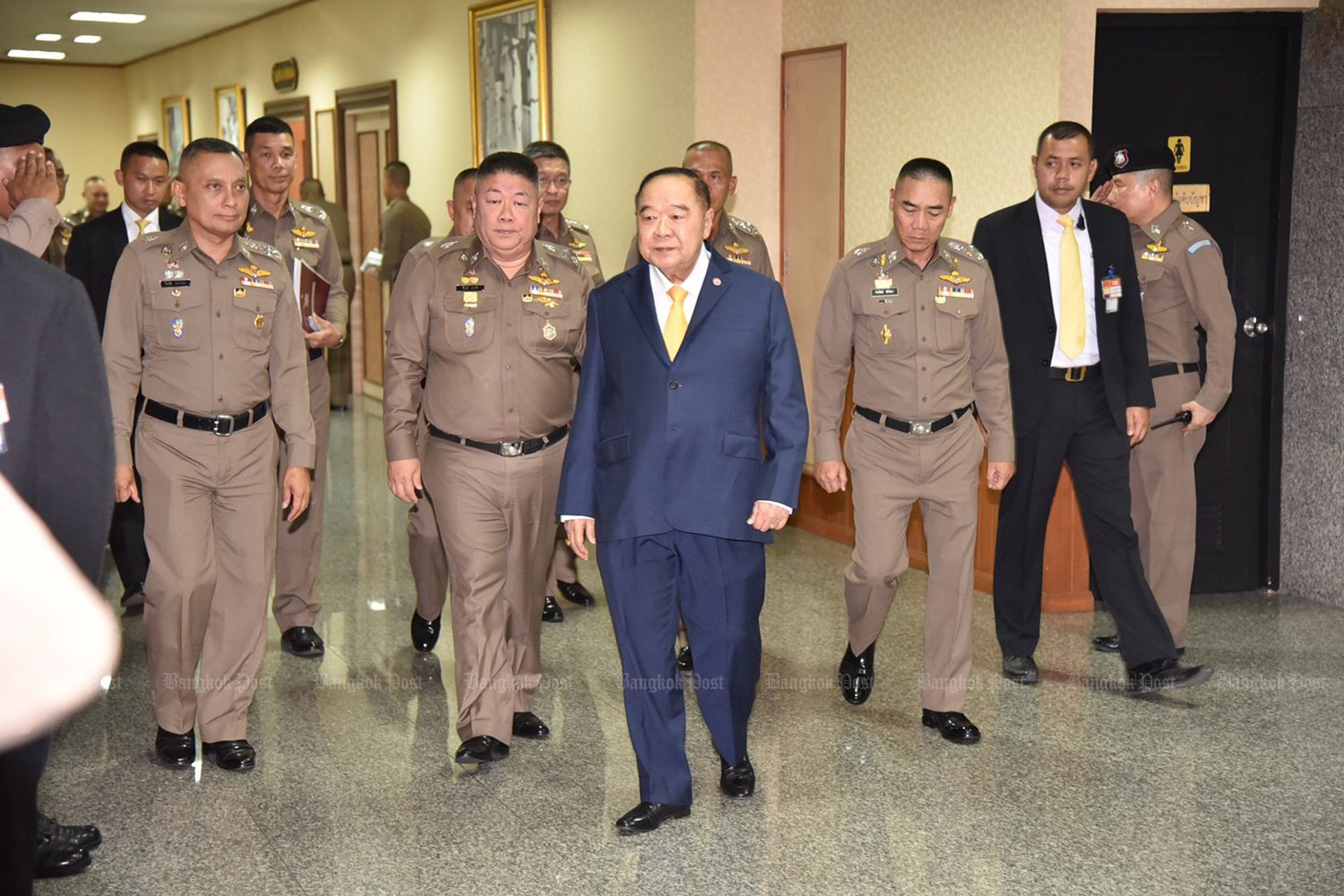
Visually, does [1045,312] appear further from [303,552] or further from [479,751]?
[303,552]

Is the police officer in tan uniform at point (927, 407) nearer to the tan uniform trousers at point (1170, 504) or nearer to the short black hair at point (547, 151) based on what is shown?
the tan uniform trousers at point (1170, 504)

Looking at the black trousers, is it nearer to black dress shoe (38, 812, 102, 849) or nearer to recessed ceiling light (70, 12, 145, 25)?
black dress shoe (38, 812, 102, 849)

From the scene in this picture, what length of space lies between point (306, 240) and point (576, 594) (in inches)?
70.9

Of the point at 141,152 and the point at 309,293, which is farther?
the point at 141,152

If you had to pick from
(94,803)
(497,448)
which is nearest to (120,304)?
(497,448)

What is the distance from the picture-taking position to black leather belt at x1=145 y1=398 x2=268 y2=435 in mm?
3844

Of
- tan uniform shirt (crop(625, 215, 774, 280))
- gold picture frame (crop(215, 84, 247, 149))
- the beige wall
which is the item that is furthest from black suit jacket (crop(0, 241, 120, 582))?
the beige wall

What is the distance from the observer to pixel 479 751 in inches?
154

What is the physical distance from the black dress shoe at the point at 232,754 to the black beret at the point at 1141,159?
3.51m

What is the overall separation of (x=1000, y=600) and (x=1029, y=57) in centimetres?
222

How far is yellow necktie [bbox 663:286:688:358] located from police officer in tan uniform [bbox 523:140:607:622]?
174cm

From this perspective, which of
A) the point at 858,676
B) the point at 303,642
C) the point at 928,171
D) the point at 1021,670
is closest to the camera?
the point at 928,171

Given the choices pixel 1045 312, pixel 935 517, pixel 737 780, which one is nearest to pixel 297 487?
pixel 737 780

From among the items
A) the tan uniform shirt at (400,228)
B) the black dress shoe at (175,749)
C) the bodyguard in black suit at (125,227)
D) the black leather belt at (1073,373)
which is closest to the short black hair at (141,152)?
the bodyguard in black suit at (125,227)
